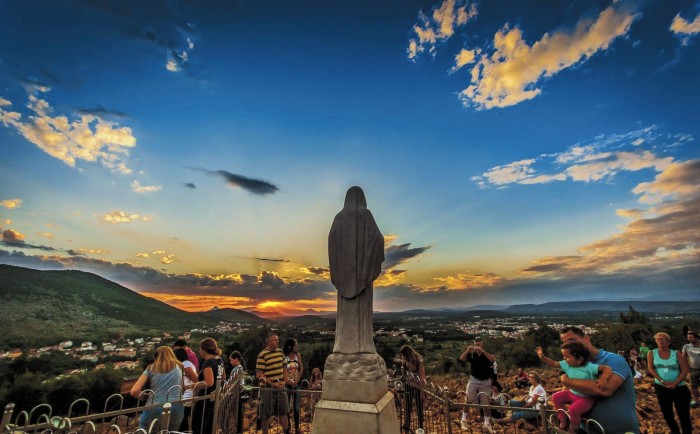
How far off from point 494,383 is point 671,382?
11.2 feet

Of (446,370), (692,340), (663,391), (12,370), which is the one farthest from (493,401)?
(12,370)

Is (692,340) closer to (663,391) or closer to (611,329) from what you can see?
(663,391)

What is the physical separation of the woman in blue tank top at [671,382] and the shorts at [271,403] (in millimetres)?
6844

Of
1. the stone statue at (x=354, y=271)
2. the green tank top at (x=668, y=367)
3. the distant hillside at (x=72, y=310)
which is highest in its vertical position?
the stone statue at (x=354, y=271)

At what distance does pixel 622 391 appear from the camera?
3.38 m

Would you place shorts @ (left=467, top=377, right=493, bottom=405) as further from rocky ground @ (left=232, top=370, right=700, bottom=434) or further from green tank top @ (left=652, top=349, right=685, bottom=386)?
green tank top @ (left=652, top=349, right=685, bottom=386)

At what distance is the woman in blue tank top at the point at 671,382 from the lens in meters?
5.39

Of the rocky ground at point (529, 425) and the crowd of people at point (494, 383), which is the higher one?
the crowd of people at point (494, 383)

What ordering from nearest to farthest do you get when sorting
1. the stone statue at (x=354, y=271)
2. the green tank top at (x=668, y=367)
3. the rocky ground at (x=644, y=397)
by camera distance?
the stone statue at (x=354, y=271) < the green tank top at (x=668, y=367) < the rocky ground at (x=644, y=397)

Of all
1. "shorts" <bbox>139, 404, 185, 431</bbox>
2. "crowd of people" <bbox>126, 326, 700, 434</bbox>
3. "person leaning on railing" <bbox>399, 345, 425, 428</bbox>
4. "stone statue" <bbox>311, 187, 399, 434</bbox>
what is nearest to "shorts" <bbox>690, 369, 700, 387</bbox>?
"crowd of people" <bbox>126, 326, 700, 434</bbox>

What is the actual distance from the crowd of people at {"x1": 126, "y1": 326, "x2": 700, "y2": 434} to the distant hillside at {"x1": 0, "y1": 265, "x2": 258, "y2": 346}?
3421 cm

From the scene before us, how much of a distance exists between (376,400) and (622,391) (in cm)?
276

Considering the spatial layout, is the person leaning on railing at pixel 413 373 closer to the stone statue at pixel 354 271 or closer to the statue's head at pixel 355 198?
the stone statue at pixel 354 271

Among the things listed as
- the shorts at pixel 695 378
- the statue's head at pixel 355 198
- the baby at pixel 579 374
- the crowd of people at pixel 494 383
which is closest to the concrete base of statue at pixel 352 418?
the crowd of people at pixel 494 383
